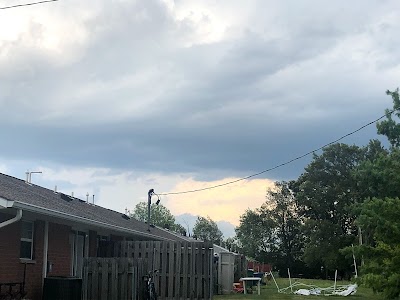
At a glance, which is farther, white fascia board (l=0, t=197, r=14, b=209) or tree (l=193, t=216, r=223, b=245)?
tree (l=193, t=216, r=223, b=245)

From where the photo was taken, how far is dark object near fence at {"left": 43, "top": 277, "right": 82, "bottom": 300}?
44.4 feet

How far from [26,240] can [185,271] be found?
5.11 m

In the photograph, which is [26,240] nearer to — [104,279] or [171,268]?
[104,279]

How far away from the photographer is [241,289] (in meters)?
26.8

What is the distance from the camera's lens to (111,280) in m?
14.2

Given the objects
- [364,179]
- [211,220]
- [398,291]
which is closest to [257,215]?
[211,220]

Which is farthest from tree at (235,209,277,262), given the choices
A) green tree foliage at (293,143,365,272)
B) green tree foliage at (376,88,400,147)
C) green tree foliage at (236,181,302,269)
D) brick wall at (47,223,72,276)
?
brick wall at (47,223,72,276)

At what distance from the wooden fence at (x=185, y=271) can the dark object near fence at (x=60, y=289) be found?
3545mm

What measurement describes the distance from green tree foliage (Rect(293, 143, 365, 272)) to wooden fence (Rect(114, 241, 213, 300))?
141 ft

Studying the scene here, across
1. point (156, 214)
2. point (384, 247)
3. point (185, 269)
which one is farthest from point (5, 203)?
point (156, 214)

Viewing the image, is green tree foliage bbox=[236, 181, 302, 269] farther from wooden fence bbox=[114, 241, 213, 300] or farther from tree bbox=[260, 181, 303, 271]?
wooden fence bbox=[114, 241, 213, 300]

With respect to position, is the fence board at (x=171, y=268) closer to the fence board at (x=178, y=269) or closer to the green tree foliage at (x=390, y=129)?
the fence board at (x=178, y=269)

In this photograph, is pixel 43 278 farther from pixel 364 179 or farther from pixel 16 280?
pixel 364 179

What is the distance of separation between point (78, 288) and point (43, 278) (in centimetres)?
105
